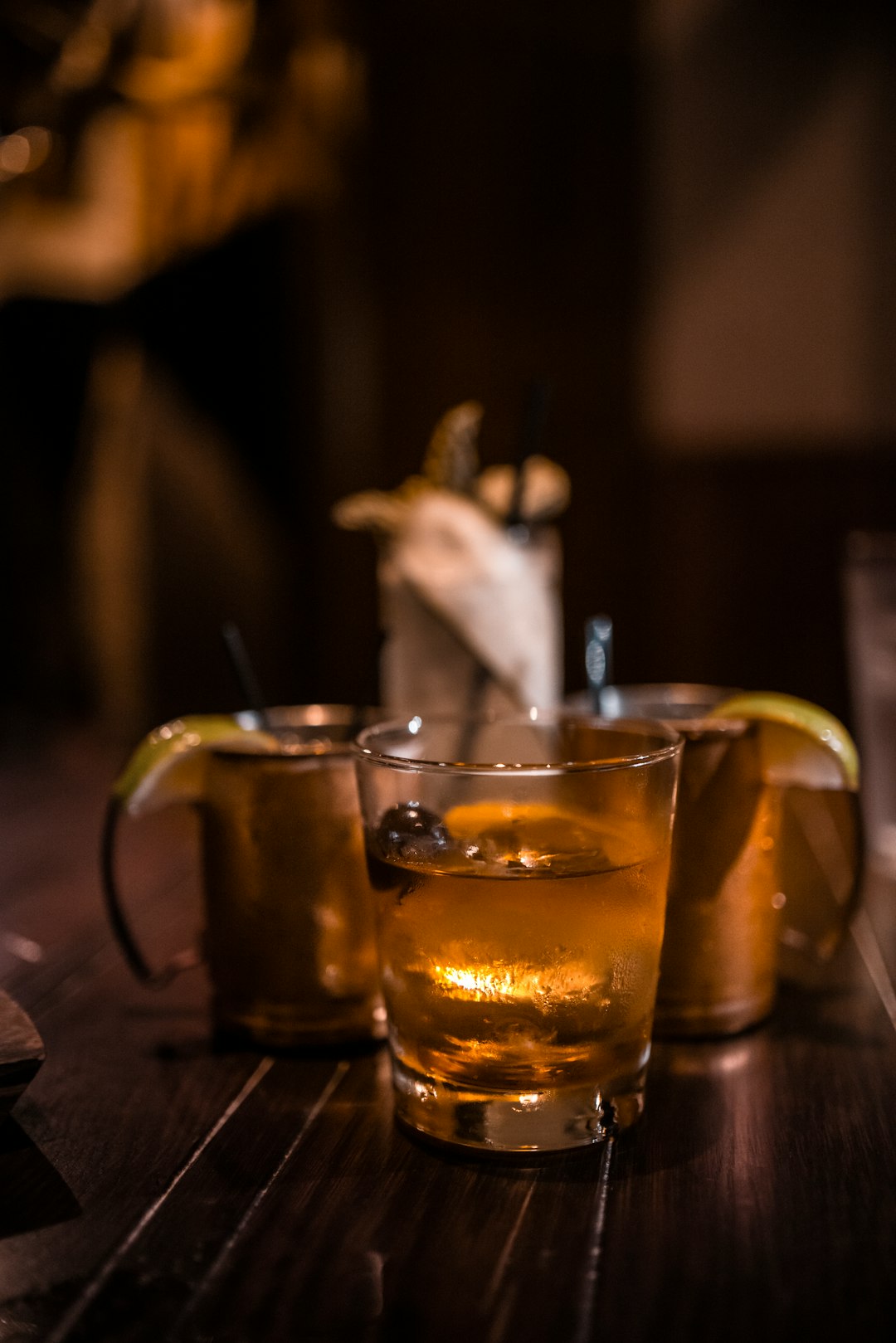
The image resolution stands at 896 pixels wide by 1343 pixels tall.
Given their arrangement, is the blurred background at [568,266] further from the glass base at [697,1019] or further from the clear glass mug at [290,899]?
the glass base at [697,1019]

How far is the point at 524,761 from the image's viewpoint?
0.77m

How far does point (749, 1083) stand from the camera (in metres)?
0.71

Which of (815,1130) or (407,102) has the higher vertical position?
(407,102)

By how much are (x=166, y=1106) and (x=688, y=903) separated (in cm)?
34

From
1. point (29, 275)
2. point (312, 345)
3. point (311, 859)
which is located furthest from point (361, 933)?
point (29, 275)

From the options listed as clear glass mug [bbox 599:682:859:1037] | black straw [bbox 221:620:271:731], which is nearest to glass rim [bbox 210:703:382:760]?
black straw [bbox 221:620:271:731]

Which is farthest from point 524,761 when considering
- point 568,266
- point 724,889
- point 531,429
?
point 568,266

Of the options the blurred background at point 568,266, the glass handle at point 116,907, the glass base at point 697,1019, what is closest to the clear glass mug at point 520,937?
the glass base at point 697,1019

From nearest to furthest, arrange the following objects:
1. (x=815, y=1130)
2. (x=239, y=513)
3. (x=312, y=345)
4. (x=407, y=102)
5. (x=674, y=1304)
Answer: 1. (x=674, y=1304)
2. (x=815, y=1130)
3. (x=407, y=102)
4. (x=312, y=345)
5. (x=239, y=513)

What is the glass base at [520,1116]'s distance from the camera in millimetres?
602

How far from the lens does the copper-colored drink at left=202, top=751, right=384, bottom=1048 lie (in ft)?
2.43

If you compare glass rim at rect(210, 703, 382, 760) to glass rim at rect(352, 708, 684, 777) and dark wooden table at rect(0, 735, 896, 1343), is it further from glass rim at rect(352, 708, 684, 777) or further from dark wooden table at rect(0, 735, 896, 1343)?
dark wooden table at rect(0, 735, 896, 1343)

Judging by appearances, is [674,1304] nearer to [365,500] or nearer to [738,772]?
[738,772]

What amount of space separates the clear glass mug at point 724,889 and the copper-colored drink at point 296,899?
7.8 inches
